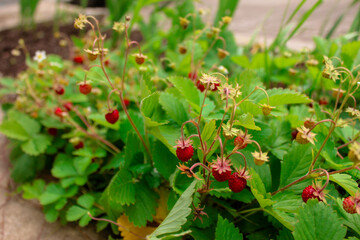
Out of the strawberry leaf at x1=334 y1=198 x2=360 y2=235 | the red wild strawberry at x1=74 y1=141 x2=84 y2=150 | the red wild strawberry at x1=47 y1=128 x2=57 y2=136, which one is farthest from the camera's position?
the red wild strawberry at x1=47 y1=128 x2=57 y2=136

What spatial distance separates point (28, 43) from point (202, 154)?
90.1 inches

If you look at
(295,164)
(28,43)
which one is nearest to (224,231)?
(295,164)

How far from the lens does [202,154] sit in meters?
0.61

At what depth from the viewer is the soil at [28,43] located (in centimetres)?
207

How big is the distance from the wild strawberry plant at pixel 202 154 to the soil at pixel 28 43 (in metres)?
0.90

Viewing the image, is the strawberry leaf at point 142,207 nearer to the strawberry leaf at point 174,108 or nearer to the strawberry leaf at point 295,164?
the strawberry leaf at point 174,108

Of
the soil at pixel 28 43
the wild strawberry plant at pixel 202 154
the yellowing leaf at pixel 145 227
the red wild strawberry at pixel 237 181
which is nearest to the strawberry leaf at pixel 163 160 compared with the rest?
the wild strawberry plant at pixel 202 154

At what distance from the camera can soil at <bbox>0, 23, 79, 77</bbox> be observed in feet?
6.80

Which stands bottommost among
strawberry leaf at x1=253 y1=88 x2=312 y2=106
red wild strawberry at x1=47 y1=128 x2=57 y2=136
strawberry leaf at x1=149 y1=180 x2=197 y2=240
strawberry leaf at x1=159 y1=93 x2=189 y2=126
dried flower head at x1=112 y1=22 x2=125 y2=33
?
red wild strawberry at x1=47 y1=128 x2=57 y2=136

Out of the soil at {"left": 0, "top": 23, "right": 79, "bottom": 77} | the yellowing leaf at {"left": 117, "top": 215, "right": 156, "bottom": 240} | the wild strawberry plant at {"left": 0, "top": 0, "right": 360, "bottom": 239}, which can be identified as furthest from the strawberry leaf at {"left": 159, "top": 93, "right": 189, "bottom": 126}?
the soil at {"left": 0, "top": 23, "right": 79, "bottom": 77}

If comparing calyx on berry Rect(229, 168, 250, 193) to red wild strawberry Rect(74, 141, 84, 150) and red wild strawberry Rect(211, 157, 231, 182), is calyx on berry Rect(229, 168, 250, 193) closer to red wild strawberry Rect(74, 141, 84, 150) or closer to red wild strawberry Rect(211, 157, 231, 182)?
red wild strawberry Rect(211, 157, 231, 182)

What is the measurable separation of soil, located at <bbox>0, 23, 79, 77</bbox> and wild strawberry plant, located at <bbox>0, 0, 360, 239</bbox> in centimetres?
90

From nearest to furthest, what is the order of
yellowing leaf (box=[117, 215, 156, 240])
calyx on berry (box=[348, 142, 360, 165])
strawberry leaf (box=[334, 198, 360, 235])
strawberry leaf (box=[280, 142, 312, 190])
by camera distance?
calyx on berry (box=[348, 142, 360, 165]), strawberry leaf (box=[334, 198, 360, 235]), strawberry leaf (box=[280, 142, 312, 190]), yellowing leaf (box=[117, 215, 156, 240])

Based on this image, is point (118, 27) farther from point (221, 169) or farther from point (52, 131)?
point (52, 131)
